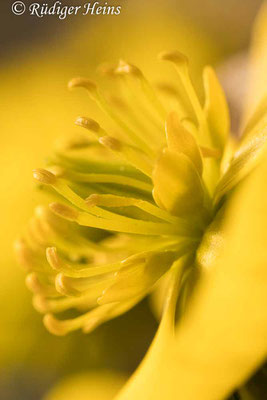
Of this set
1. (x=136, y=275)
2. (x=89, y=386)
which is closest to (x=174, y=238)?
(x=136, y=275)

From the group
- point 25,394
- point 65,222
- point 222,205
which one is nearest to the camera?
point 222,205

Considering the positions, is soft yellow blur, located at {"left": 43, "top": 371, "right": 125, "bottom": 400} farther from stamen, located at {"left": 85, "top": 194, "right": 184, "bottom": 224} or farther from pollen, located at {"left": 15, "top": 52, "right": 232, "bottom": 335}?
stamen, located at {"left": 85, "top": 194, "right": 184, "bottom": 224}

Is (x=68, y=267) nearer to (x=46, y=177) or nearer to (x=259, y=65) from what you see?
(x=46, y=177)

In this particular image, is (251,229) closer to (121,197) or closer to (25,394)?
(121,197)

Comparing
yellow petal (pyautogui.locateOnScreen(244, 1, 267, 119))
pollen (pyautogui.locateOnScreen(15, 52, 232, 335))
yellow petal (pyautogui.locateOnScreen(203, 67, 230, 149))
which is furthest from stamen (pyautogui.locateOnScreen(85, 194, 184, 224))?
yellow petal (pyautogui.locateOnScreen(244, 1, 267, 119))

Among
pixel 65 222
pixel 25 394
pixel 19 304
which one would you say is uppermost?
pixel 65 222

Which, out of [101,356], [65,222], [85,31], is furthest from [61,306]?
[85,31]
